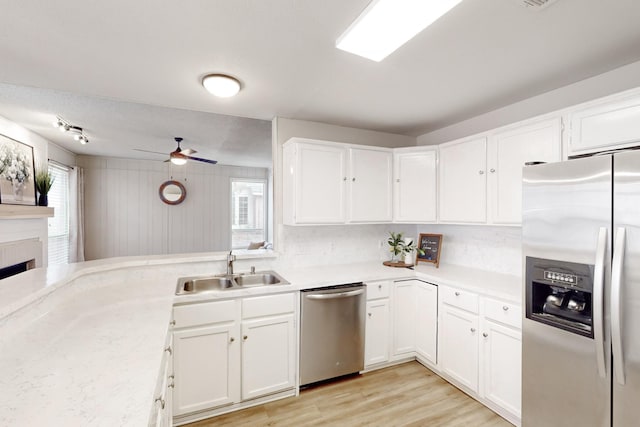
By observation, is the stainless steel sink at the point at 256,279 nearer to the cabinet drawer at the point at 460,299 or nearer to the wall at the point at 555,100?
the cabinet drawer at the point at 460,299

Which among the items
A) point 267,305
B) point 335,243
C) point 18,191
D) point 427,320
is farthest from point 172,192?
point 427,320

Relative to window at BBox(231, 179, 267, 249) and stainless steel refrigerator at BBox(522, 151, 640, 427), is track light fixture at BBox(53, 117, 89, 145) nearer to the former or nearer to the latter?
window at BBox(231, 179, 267, 249)

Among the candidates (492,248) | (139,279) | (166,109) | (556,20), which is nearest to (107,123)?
(166,109)

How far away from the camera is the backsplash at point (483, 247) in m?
2.56

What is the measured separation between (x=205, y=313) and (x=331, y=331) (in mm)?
1014

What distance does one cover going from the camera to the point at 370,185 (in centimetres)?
295

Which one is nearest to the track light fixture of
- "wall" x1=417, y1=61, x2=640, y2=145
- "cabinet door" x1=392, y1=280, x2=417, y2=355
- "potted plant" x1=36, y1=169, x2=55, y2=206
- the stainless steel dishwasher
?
"potted plant" x1=36, y1=169, x2=55, y2=206

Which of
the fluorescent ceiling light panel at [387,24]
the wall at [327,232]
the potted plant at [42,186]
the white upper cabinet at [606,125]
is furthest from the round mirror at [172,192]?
the white upper cabinet at [606,125]

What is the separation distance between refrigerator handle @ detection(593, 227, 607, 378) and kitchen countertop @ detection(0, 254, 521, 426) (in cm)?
57

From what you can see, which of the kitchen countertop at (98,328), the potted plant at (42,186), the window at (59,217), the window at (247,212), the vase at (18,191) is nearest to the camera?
the kitchen countertop at (98,328)

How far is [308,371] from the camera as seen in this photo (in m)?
2.33

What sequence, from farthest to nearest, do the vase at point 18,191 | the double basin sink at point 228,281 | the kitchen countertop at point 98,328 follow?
1. the vase at point 18,191
2. the double basin sink at point 228,281
3. the kitchen countertop at point 98,328

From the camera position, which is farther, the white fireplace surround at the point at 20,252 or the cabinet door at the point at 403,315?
the white fireplace surround at the point at 20,252

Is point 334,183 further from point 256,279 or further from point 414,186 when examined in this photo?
point 256,279
